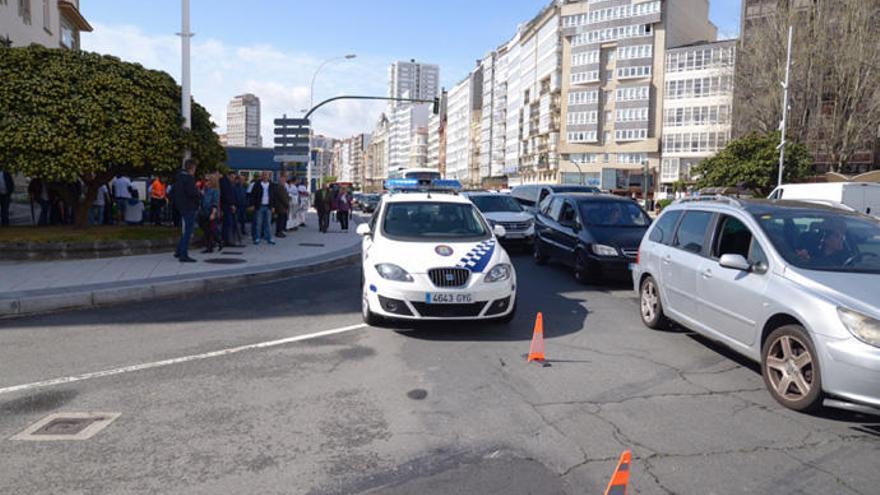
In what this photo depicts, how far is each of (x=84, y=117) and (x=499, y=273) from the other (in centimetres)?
1011

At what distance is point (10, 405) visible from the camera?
199 inches

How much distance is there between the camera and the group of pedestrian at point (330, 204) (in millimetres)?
22125

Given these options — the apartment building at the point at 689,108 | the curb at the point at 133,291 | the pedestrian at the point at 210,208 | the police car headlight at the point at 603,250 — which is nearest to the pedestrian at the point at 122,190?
the pedestrian at the point at 210,208

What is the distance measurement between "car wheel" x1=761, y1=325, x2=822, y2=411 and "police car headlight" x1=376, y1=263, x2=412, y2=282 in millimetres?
3703

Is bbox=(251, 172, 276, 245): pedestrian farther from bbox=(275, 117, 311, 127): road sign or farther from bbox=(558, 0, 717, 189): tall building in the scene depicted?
bbox=(558, 0, 717, 189): tall building

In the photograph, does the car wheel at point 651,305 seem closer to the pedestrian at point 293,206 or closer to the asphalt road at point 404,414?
the asphalt road at point 404,414

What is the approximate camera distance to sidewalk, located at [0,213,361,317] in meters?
9.17

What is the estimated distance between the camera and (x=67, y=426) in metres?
4.61

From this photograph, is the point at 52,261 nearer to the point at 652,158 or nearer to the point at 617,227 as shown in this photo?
the point at 617,227

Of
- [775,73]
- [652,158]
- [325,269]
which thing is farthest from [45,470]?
[652,158]

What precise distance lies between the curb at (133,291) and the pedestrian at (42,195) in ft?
29.1

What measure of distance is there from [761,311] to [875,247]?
131 centimetres

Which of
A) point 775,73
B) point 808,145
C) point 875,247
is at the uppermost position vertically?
point 775,73

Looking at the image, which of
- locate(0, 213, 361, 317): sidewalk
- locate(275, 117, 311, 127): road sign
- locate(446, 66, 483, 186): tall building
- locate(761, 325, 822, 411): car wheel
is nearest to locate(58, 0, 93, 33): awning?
locate(275, 117, 311, 127): road sign
